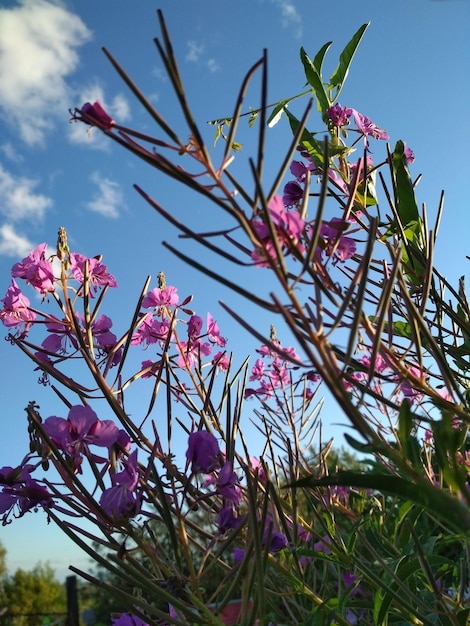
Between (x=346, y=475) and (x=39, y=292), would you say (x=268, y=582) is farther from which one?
(x=39, y=292)

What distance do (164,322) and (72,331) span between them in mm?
361

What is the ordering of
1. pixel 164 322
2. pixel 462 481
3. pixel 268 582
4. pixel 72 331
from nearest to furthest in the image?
pixel 462 481 → pixel 268 582 → pixel 72 331 → pixel 164 322

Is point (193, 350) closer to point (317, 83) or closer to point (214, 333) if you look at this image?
point (214, 333)

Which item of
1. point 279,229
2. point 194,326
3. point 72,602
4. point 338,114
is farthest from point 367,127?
point 72,602

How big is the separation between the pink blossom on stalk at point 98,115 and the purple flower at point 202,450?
0.56 meters

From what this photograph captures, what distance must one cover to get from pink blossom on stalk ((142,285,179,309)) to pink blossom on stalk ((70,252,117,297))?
0.53 feet

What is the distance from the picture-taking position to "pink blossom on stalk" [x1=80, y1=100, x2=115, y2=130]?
717mm

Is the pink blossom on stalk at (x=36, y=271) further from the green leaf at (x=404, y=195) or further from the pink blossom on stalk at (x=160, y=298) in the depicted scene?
the green leaf at (x=404, y=195)

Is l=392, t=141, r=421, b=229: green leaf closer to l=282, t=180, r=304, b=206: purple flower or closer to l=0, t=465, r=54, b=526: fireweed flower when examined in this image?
l=282, t=180, r=304, b=206: purple flower

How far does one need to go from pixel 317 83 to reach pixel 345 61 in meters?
0.09

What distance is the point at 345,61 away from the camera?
57.1 inches

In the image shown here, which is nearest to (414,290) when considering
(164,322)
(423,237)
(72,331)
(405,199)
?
(423,237)

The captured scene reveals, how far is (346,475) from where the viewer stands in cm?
67

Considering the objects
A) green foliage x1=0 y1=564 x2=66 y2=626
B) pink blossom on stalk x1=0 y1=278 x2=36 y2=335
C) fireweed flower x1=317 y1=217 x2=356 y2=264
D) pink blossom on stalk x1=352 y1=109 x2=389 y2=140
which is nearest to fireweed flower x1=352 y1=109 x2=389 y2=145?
pink blossom on stalk x1=352 y1=109 x2=389 y2=140
